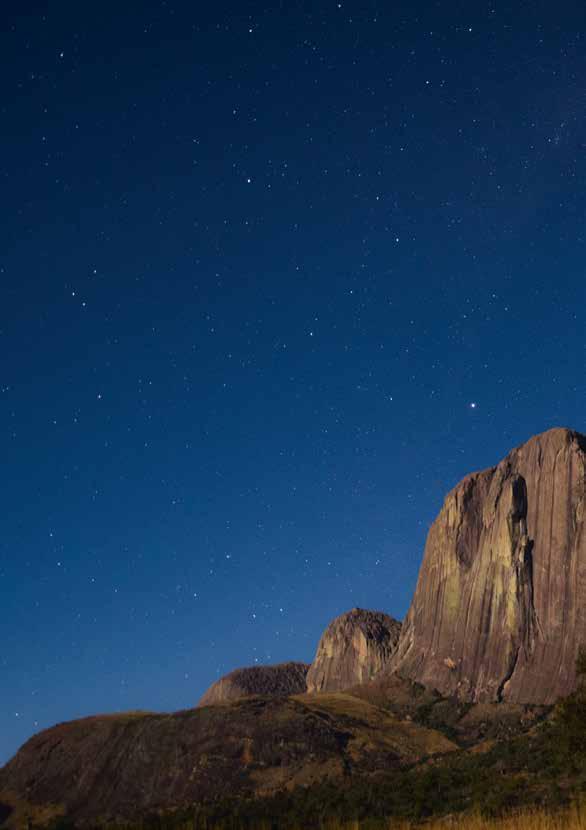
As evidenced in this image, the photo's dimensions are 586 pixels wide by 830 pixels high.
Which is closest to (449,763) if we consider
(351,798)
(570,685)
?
(351,798)

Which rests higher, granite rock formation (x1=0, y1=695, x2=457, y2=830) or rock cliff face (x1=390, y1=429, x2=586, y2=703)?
rock cliff face (x1=390, y1=429, x2=586, y2=703)

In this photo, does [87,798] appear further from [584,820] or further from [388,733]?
[584,820]

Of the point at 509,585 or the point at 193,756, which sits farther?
the point at 509,585

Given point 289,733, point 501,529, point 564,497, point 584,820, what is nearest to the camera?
point 584,820

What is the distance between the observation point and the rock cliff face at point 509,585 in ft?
421

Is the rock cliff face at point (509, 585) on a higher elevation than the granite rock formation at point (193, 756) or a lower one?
higher

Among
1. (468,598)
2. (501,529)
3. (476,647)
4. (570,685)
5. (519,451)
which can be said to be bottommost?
(570,685)

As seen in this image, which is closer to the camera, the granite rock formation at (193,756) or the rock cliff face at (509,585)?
the granite rock formation at (193,756)

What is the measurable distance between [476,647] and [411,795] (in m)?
86.2

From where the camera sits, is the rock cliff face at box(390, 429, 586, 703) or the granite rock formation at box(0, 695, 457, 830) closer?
the granite rock formation at box(0, 695, 457, 830)

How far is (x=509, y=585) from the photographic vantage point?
140 metres

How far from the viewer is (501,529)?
487 feet

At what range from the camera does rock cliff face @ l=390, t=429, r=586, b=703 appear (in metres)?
128

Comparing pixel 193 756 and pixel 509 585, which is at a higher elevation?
pixel 509 585
